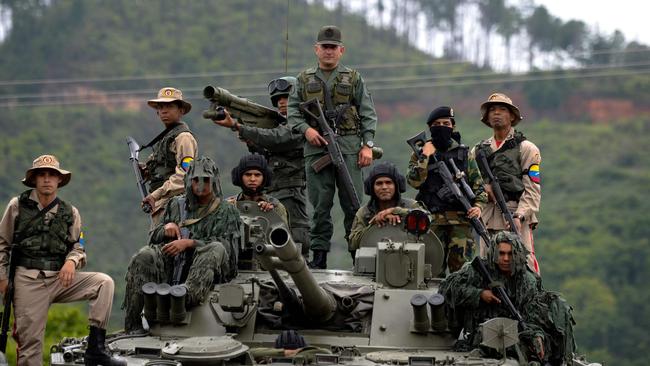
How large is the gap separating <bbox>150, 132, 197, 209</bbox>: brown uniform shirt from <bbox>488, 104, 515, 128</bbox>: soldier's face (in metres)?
3.99

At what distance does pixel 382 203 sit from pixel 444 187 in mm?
1038

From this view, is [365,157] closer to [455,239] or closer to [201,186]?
[455,239]

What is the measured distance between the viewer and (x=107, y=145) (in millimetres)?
79875

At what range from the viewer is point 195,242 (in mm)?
22234

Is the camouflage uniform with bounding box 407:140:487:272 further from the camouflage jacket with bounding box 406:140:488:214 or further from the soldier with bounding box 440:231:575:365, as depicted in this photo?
the soldier with bounding box 440:231:575:365

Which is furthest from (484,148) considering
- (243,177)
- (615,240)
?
(615,240)

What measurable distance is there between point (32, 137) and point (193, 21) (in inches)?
564

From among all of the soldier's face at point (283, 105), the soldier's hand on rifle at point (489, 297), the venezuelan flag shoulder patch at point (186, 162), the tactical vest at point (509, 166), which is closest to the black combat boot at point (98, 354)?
the soldier's hand on rifle at point (489, 297)

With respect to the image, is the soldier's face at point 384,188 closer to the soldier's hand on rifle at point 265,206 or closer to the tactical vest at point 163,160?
the soldier's hand on rifle at point 265,206

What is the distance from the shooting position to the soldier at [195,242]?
72.4 feet

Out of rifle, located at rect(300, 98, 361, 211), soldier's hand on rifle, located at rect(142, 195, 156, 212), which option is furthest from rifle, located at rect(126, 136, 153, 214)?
rifle, located at rect(300, 98, 361, 211)

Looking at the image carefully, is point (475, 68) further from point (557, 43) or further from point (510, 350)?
point (510, 350)

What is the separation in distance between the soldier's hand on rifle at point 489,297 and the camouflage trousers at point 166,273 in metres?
3.20

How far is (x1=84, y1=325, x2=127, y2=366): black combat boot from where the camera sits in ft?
66.1
